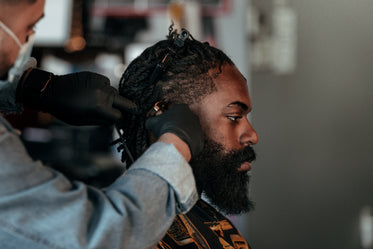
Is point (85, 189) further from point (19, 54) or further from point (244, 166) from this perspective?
point (244, 166)

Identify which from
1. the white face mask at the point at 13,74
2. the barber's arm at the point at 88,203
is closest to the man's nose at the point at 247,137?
the barber's arm at the point at 88,203

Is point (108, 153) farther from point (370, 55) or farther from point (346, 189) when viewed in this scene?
point (370, 55)

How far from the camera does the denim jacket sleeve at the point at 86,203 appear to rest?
1.76 feet

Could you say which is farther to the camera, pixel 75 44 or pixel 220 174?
pixel 75 44

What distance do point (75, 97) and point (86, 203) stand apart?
31cm

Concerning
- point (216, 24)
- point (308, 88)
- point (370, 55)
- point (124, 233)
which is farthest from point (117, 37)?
point (124, 233)

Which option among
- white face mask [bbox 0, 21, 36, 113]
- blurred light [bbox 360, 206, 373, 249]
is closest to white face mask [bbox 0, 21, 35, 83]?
white face mask [bbox 0, 21, 36, 113]

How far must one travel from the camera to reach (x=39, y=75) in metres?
0.88

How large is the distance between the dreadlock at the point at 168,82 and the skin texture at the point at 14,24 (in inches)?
16.0

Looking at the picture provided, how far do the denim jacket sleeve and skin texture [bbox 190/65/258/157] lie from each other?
0.40 meters

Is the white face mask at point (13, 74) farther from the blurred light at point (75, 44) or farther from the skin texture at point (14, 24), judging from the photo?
the blurred light at point (75, 44)

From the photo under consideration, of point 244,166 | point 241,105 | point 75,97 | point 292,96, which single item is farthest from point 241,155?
point 292,96

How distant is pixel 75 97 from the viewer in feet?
2.66

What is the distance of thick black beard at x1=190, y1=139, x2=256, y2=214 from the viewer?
3.51ft
